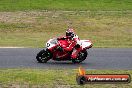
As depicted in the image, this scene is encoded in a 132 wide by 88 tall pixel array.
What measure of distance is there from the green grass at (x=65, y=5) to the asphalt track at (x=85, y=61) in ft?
61.3

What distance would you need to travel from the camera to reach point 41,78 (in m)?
16.4

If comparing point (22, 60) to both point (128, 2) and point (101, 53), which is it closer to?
point (101, 53)

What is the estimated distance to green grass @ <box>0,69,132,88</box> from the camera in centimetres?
1527

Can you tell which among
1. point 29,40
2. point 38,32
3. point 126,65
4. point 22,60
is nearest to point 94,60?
point 126,65

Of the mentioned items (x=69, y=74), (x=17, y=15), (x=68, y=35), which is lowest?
(x=69, y=74)

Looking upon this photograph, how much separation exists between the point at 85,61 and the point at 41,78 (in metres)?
5.03

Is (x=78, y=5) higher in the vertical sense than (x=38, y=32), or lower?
higher

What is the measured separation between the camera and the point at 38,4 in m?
44.8

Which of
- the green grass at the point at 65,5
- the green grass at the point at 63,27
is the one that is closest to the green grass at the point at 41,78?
the green grass at the point at 63,27

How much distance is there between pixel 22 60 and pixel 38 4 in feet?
79.7

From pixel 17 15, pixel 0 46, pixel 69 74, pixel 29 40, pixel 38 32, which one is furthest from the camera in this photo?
pixel 17 15

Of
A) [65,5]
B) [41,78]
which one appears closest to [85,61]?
[41,78]

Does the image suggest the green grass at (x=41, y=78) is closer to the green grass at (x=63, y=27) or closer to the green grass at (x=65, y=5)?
the green grass at (x=63, y=27)

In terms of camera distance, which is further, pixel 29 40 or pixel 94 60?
pixel 29 40
